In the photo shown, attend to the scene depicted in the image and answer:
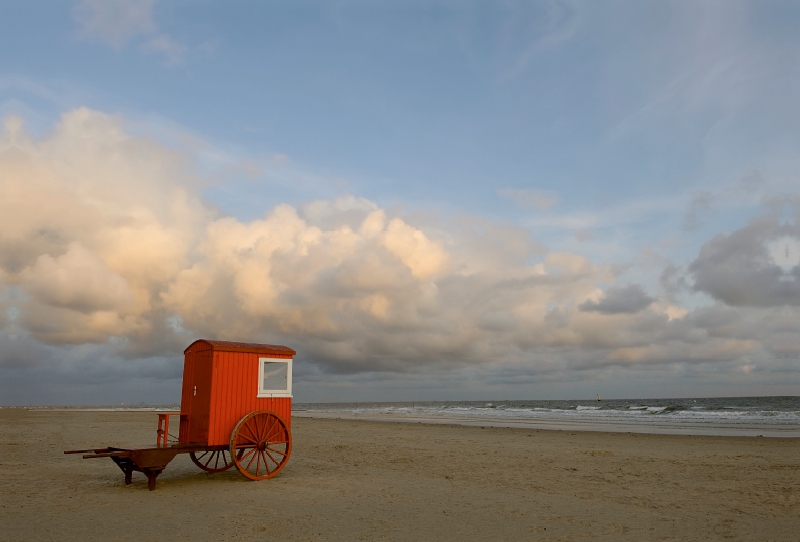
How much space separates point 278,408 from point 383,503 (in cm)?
407

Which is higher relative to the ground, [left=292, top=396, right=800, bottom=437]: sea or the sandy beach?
the sandy beach

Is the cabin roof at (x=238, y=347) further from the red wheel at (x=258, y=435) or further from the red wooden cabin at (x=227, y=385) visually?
the red wheel at (x=258, y=435)

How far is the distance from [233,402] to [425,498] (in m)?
4.90

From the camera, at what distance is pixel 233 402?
42.2 ft

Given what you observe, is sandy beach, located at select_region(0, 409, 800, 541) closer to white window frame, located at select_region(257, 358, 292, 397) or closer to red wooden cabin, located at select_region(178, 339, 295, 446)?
red wooden cabin, located at select_region(178, 339, 295, 446)

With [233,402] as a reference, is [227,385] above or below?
above

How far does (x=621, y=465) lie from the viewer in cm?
1599

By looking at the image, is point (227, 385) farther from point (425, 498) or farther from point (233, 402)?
point (425, 498)

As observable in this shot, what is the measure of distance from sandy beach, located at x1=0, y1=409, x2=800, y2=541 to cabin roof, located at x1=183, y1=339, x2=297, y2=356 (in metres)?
3.01

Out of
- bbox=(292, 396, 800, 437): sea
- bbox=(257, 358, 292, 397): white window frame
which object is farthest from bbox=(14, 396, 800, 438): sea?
bbox=(257, 358, 292, 397): white window frame

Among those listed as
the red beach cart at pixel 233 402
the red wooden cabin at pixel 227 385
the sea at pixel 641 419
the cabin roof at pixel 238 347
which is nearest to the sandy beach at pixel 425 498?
the red beach cart at pixel 233 402

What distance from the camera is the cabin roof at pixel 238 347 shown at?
12.9 metres

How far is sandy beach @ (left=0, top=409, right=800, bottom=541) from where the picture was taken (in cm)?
859

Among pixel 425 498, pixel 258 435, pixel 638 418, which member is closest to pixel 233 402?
pixel 258 435
